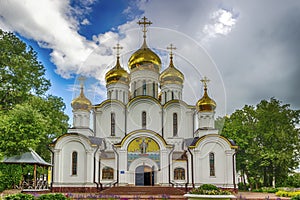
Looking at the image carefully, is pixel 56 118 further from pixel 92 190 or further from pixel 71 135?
pixel 92 190

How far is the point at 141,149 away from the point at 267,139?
11.9m

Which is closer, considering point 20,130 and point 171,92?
point 20,130

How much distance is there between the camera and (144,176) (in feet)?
86.9

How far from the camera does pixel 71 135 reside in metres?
25.9

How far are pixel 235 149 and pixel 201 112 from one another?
394 cm

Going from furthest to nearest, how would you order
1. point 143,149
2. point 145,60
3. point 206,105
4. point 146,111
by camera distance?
point 145,60, point 146,111, point 206,105, point 143,149

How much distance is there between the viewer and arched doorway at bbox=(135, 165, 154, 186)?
26000 millimetres

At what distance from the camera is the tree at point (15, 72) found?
22.2 meters

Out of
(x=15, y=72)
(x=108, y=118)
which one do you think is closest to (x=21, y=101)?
(x=15, y=72)

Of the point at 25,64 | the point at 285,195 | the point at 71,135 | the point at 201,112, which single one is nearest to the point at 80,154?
the point at 71,135

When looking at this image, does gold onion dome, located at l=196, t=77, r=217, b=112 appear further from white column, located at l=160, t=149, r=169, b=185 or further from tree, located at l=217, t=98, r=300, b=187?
tree, located at l=217, t=98, r=300, b=187

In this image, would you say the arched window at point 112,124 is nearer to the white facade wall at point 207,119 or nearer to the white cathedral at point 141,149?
the white cathedral at point 141,149

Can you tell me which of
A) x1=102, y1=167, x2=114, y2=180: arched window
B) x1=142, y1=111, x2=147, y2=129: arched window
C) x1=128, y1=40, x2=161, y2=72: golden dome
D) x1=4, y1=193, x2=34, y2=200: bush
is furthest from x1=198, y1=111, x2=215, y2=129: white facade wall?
x1=4, y1=193, x2=34, y2=200: bush

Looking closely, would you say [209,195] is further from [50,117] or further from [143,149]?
[50,117]
